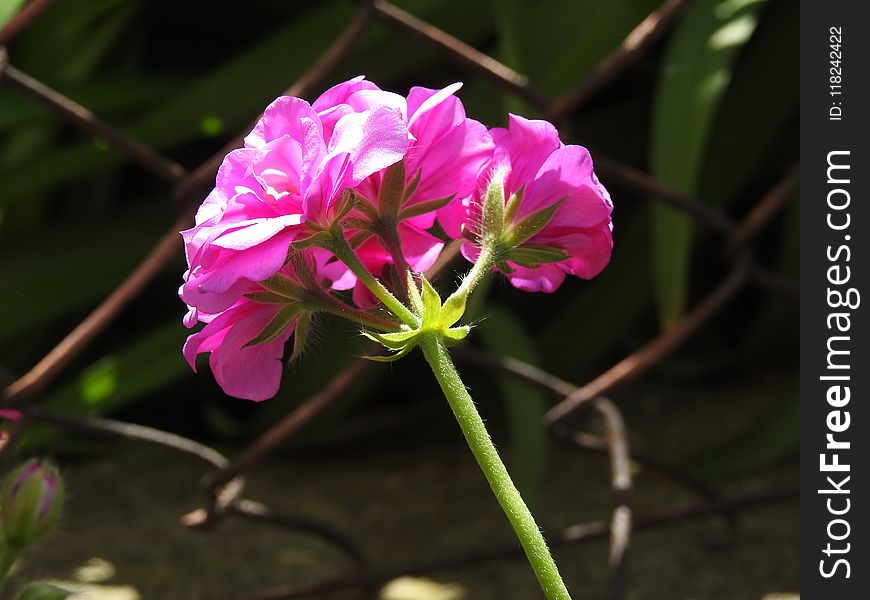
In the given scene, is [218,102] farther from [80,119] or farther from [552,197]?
[552,197]

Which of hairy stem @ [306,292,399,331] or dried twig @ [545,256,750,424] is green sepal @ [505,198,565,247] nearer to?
hairy stem @ [306,292,399,331]

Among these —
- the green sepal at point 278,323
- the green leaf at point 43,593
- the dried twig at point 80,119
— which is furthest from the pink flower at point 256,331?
the dried twig at point 80,119

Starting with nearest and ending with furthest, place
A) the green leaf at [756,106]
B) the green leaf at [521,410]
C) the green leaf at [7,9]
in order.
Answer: the green leaf at [7,9]
the green leaf at [521,410]
the green leaf at [756,106]

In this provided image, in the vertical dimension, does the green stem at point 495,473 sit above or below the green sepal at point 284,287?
below

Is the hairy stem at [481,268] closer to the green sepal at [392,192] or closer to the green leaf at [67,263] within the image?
the green sepal at [392,192]

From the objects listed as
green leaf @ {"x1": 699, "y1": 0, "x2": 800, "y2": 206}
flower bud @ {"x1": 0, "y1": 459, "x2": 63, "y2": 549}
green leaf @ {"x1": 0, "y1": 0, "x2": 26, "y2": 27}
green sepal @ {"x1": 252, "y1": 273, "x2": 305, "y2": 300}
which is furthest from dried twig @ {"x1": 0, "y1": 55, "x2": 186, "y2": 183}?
green leaf @ {"x1": 699, "y1": 0, "x2": 800, "y2": 206}

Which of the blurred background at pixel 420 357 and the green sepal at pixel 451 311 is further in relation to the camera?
the blurred background at pixel 420 357

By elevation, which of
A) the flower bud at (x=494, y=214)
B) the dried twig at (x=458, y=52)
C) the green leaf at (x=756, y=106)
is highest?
the green leaf at (x=756, y=106)
